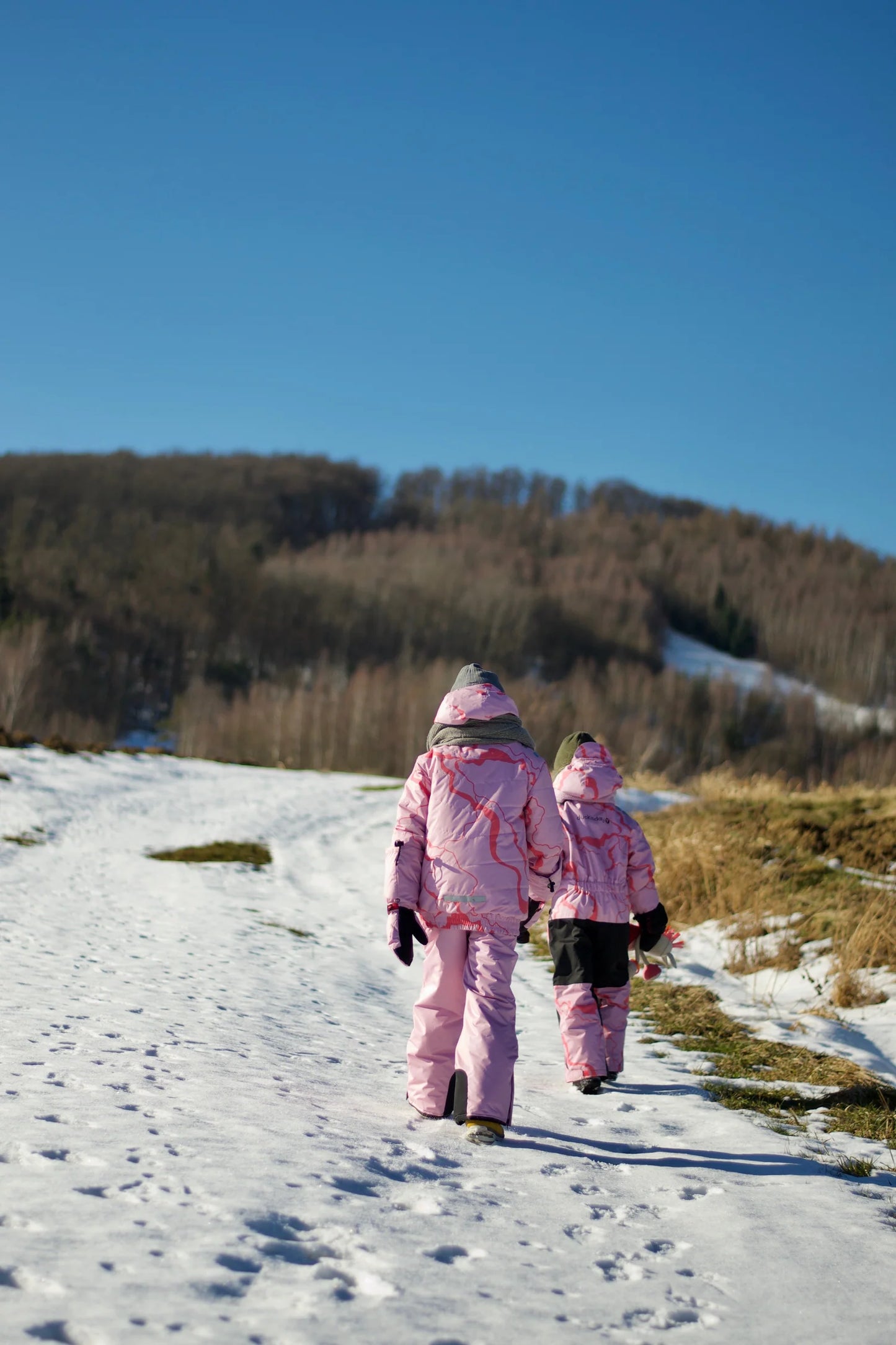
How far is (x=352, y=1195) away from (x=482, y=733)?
1903 mm

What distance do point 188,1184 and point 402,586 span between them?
102422mm

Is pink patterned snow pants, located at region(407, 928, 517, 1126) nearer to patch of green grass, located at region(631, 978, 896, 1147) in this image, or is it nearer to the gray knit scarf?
the gray knit scarf

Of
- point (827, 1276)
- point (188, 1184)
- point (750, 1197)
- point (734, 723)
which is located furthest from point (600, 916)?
point (734, 723)

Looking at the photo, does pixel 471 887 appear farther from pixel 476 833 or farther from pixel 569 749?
pixel 569 749

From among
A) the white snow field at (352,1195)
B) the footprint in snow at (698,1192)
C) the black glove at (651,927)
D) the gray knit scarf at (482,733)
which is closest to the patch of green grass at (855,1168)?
the white snow field at (352,1195)

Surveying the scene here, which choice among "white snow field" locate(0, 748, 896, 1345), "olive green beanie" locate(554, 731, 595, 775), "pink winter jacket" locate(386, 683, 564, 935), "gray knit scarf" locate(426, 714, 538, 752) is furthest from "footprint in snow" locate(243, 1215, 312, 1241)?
"olive green beanie" locate(554, 731, 595, 775)

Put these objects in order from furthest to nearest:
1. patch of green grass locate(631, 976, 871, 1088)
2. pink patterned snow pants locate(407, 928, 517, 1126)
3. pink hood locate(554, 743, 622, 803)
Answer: pink hood locate(554, 743, 622, 803) → patch of green grass locate(631, 976, 871, 1088) → pink patterned snow pants locate(407, 928, 517, 1126)

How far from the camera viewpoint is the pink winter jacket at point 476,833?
4074 mm

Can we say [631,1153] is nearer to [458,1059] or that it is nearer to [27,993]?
[458,1059]

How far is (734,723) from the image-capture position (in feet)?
303

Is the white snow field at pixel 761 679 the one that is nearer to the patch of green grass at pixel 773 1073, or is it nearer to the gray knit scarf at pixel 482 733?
the patch of green grass at pixel 773 1073

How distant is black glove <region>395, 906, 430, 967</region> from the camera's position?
4.07 meters

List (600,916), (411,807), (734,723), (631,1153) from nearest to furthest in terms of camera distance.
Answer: (631,1153) < (411,807) < (600,916) < (734,723)

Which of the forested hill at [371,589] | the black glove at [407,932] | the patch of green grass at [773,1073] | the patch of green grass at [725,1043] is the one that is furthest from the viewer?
the forested hill at [371,589]
